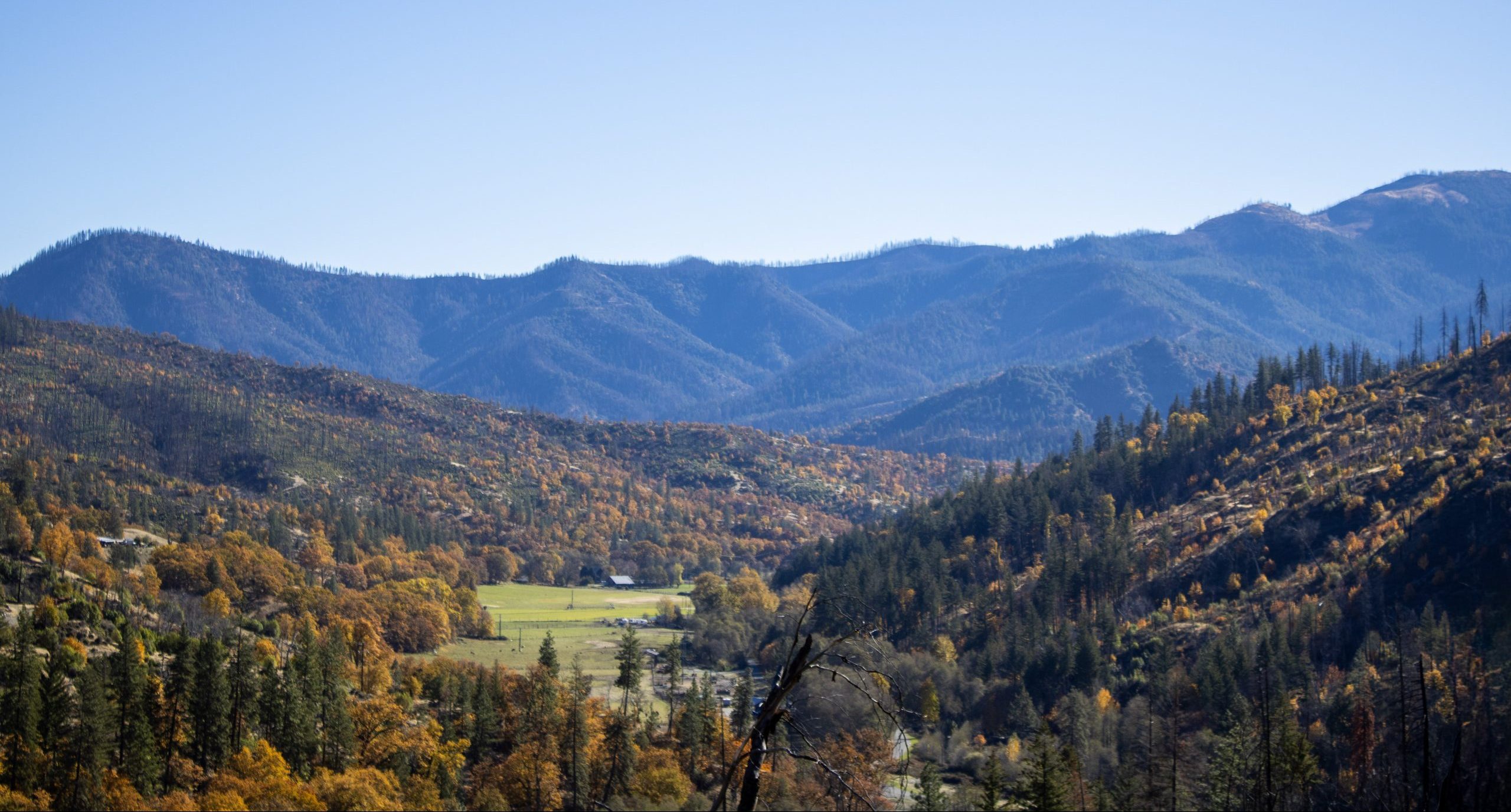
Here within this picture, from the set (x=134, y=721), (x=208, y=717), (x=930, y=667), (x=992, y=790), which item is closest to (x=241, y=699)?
(x=208, y=717)

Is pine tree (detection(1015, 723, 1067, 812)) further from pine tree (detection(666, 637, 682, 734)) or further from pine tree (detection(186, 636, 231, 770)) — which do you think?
pine tree (detection(186, 636, 231, 770))

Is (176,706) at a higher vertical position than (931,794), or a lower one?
higher

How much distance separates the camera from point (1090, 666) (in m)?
134

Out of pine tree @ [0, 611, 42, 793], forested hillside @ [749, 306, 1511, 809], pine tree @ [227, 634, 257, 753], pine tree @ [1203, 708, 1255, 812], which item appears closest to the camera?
Answer: pine tree @ [1203, 708, 1255, 812]

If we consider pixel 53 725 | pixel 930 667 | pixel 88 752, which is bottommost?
pixel 930 667

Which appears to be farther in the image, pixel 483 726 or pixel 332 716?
pixel 483 726

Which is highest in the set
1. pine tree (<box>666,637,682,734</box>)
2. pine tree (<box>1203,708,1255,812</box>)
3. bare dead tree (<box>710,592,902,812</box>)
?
bare dead tree (<box>710,592,902,812</box>)

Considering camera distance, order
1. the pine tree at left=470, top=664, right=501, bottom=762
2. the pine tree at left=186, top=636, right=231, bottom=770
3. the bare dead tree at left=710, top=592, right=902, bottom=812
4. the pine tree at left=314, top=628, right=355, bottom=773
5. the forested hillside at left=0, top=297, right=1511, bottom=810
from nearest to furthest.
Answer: the bare dead tree at left=710, top=592, right=902, bottom=812 → the forested hillside at left=0, top=297, right=1511, bottom=810 → the pine tree at left=186, top=636, right=231, bottom=770 → the pine tree at left=314, top=628, right=355, bottom=773 → the pine tree at left=470, top=664, right=501, bottom=762

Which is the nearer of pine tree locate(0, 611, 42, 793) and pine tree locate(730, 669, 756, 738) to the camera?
pine tree locate(0, 611, 42, 793)

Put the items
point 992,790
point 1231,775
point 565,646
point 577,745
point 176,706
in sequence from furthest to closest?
point 565,646 → point 577,745 → point 176,706 → point 1231,775 → point 992,790

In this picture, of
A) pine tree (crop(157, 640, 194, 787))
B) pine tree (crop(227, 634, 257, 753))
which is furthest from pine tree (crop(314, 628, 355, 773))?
pine tree (crop(157, 640, 194, 787))

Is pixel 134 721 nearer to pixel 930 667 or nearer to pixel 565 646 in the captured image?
pixel 930 667

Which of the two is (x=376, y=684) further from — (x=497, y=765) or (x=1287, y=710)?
(x=1287, y=710)

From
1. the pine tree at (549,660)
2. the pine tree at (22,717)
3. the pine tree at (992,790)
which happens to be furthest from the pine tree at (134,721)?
the pine tree at (992,790)
